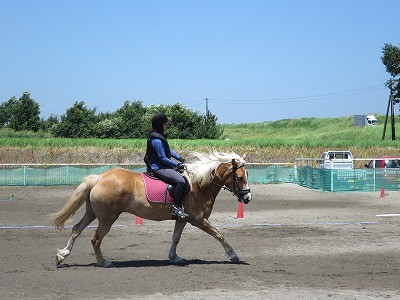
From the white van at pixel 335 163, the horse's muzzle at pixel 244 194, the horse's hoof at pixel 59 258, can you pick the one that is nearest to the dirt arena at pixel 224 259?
the horse's hoof at pixel 59 258

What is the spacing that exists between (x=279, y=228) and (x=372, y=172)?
16.4 metres

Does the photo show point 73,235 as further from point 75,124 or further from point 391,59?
point 75,124

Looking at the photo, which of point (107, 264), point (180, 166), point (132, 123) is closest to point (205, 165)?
point (180, 166)

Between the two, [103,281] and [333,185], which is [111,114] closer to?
[333,185]

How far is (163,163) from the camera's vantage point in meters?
12.0

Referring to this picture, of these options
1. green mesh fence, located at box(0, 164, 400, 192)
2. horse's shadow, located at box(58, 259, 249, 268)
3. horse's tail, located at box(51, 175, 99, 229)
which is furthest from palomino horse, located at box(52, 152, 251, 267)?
green mesh fence, located at box(0, 164, 400, 192)

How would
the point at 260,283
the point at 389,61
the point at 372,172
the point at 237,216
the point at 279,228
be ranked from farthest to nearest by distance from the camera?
1. the point at 389,61
2. the point at 372,172
3. the point at 237,216
4. the point at 279,228
5. the point at 260,283

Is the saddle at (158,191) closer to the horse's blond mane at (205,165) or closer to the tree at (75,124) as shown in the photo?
the horse's blond mane at (205,165)

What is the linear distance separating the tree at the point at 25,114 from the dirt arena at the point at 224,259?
247ft

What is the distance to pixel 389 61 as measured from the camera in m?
74.1

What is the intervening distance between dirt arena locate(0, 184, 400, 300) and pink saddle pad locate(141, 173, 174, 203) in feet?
3.71

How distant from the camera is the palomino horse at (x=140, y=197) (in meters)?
11.6

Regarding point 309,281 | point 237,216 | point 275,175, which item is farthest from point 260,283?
point 275,175

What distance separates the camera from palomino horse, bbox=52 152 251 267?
11641 mm
